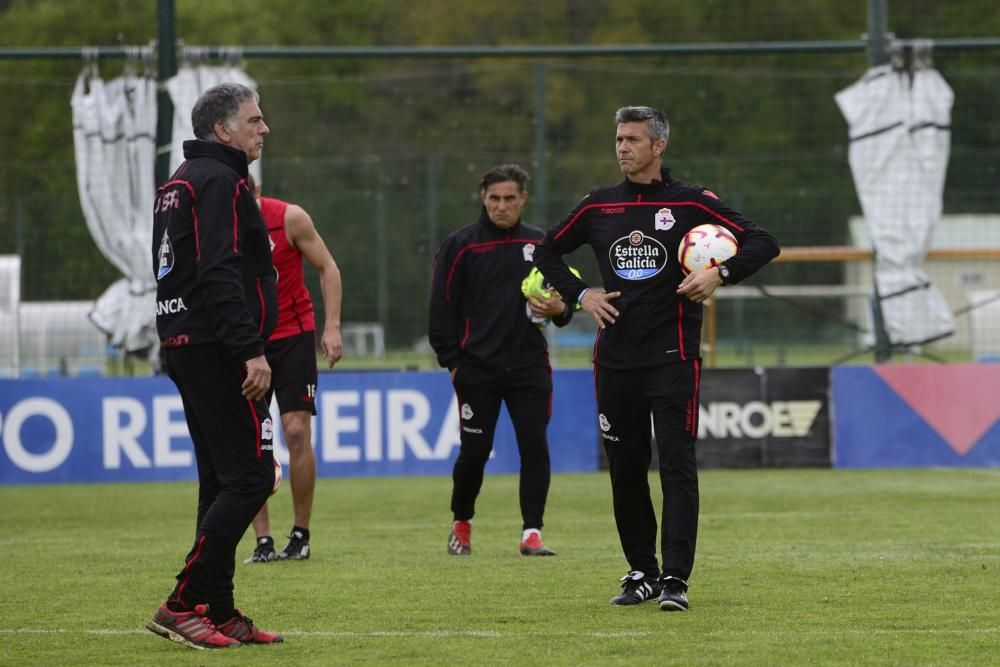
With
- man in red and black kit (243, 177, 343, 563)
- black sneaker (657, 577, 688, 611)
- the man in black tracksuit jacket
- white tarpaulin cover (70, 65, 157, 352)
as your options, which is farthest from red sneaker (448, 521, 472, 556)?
white tarpaulin cover (70, 65, 157, 352)

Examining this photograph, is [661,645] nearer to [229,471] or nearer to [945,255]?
[229,471]

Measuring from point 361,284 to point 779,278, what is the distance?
6188 mm

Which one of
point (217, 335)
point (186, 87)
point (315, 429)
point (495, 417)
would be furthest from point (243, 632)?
point (186, 87)

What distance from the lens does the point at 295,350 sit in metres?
9.28

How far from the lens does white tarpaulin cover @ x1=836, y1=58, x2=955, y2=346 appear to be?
15773 millimetres

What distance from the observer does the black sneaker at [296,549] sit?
30.3 ft

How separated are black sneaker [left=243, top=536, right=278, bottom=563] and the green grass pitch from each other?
8.5 inches

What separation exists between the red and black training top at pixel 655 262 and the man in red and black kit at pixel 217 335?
1.67m

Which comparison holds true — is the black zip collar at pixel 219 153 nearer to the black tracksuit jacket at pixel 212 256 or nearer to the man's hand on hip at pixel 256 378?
the black tracksuit jacket at pixel 212 256

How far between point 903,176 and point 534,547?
312 inches

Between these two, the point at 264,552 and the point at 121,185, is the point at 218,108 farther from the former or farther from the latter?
the point at 121,185

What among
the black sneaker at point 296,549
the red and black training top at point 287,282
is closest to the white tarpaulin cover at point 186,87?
the red and black training top at point 287,282

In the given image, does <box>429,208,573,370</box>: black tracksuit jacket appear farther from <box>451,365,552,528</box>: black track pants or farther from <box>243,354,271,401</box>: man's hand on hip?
<box>243,354,271,401</box>: man's hand on hip

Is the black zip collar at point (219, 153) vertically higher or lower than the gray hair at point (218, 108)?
lower
